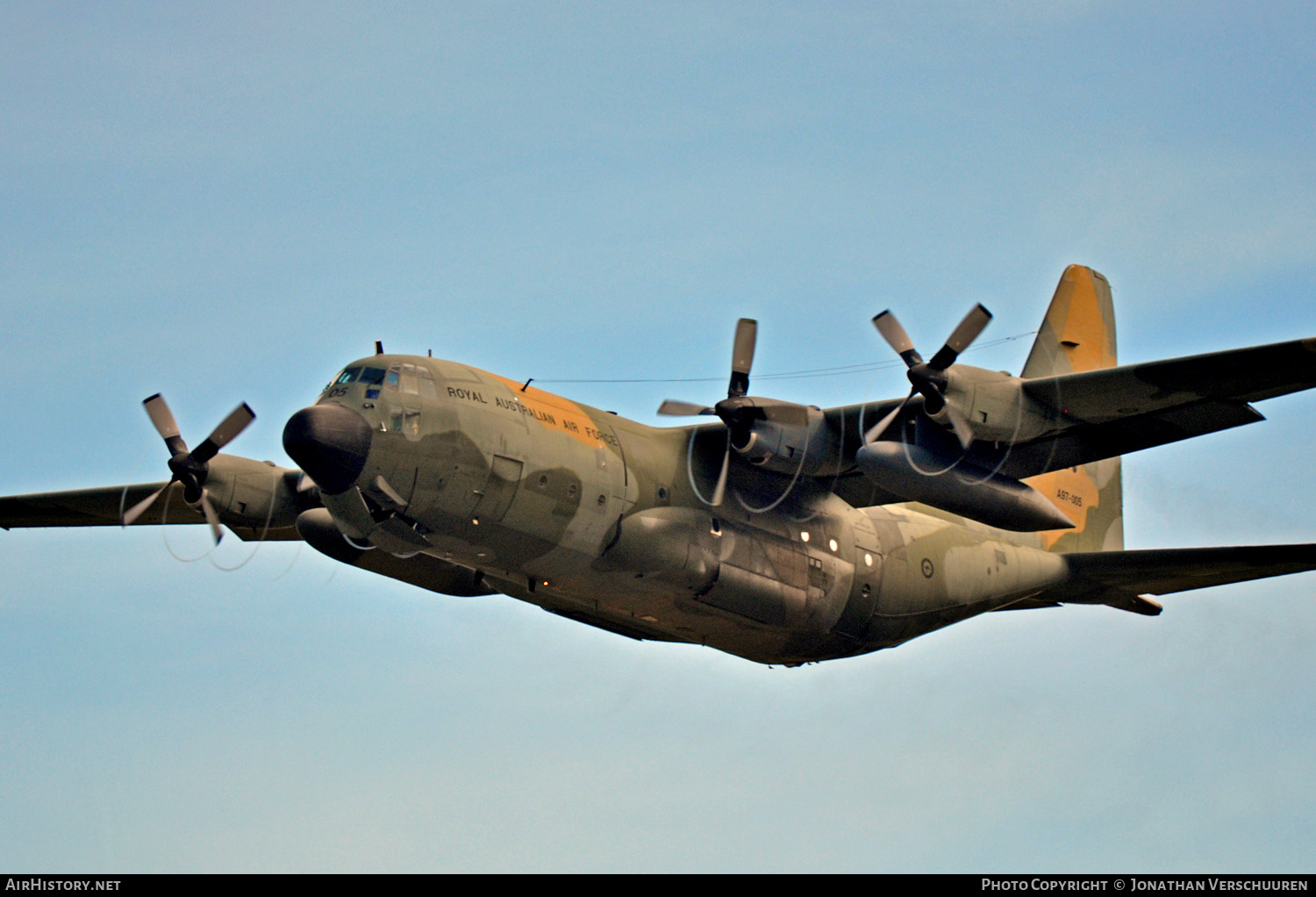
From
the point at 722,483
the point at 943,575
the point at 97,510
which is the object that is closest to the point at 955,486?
the point at 722,483

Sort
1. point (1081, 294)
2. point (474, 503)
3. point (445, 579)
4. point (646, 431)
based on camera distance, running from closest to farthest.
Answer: point (474, 503), point (646, 431), point (445, 579), point (1081, 294)

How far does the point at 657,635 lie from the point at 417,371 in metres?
6.91

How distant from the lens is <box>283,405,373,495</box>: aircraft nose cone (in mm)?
20531

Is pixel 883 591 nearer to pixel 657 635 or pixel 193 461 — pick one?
pixel 657 635

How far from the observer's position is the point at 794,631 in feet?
81.3

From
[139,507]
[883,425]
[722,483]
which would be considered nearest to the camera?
[883,425]

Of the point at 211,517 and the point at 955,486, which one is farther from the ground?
the point at 955,486

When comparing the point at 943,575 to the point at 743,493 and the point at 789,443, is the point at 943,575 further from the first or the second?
the point at 789,443

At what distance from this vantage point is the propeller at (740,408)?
76.8 ft

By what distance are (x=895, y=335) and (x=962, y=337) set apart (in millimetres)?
1096

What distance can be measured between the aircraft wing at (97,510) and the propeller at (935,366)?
11653 mm

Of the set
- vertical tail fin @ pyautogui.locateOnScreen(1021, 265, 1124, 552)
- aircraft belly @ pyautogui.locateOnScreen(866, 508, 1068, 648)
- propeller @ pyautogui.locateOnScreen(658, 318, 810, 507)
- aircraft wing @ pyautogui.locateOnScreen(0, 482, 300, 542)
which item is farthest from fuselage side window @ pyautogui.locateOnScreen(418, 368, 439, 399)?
vertical tail fin @ pyautogui.locateOnScreen(1021, 265, 1124, 552)

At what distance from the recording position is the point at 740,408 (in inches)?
920

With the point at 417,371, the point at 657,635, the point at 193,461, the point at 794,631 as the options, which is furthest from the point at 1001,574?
the point at 193,461
